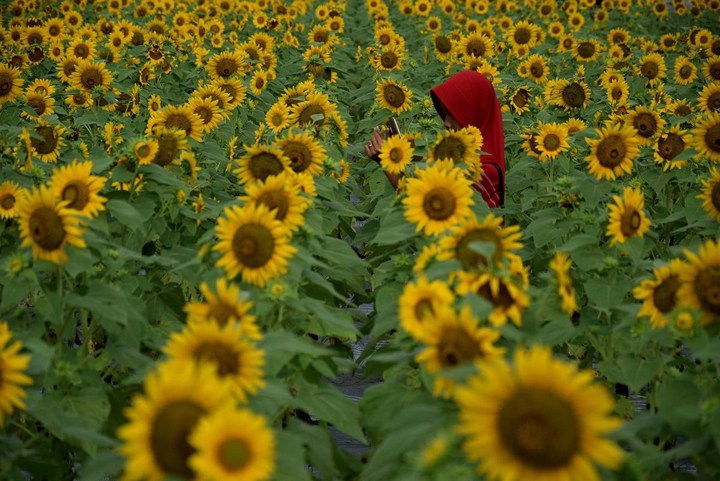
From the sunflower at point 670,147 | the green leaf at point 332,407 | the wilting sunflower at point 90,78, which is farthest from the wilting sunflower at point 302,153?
the wilting sunflower at point 90,78

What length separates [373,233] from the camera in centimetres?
459

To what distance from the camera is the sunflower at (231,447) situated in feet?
5.70

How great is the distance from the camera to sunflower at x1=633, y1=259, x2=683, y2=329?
106 inches

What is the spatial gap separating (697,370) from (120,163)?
236 centimetres

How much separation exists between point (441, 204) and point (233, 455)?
5.15 ft

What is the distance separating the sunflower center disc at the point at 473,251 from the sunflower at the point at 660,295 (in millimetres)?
566

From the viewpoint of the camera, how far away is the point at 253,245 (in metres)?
2.72

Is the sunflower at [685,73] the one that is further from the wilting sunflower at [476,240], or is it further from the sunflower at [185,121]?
the wilting sunflower at [476,240]

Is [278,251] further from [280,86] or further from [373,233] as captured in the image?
[280,86]

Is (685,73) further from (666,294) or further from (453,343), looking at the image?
(453,343)

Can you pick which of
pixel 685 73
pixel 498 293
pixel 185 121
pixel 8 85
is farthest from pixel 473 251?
pixel 685 73

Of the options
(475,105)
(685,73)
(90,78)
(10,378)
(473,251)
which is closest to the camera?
(10,378)

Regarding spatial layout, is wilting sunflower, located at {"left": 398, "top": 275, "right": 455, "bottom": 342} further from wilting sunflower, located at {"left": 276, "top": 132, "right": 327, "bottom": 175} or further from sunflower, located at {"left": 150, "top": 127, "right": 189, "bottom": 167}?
sunflower, located at {"left": 150, "top": 127, "right": 189, "bottom": 167}

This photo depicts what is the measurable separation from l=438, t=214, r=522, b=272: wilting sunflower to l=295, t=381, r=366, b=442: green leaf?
631mm
